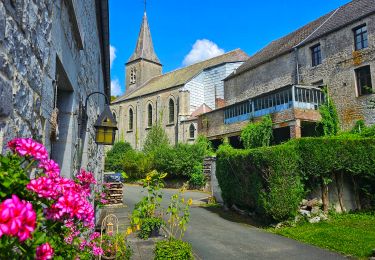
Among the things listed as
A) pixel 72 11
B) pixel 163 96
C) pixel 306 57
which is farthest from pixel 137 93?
pixel 72 11

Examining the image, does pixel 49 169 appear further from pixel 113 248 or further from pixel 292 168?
pixel 292 168

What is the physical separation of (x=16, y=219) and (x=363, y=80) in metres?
23.8

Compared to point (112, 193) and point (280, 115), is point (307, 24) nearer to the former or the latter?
point (280, 115)

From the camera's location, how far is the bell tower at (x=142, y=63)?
5772 cm

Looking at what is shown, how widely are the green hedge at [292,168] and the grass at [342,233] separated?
0.89 meters

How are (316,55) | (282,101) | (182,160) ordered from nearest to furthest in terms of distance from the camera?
(282,101) < (316,55) < (182,160)

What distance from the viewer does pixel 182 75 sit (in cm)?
4781

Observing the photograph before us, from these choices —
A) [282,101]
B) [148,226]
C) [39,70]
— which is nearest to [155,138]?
[282,101]

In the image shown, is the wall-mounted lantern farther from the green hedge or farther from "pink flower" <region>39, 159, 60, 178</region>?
the green hedge

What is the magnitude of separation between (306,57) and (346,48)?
3.42m

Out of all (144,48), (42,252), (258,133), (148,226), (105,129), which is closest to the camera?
(42,252)

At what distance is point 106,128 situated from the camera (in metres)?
6.55

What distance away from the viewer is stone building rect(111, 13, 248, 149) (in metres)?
41.1

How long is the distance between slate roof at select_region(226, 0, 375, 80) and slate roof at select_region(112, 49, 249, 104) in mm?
8505
